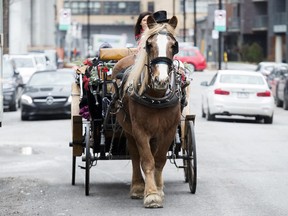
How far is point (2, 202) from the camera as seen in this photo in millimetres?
12789

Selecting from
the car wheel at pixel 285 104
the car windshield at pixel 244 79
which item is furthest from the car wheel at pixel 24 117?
the car wheel at pixel 285 104

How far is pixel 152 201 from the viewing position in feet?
38.8

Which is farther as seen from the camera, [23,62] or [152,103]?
[23,62]

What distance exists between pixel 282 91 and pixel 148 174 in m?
25.9

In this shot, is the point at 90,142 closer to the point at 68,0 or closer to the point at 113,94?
the point at 113,94

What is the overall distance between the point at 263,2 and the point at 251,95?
7177 centimetres

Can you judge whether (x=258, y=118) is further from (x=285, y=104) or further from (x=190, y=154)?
(x=190, y=154)

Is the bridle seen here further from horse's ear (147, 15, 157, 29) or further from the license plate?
the license plate

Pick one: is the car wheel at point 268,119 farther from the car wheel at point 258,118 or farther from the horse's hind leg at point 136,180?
the horse's hind leg at point 136,180

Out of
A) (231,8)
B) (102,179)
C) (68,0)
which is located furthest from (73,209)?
(68,0)

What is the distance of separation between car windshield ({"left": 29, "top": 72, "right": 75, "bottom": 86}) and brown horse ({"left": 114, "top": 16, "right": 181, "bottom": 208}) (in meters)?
18.4

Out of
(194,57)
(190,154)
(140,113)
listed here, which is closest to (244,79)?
(190,154)

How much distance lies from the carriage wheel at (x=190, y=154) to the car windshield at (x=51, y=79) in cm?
1732

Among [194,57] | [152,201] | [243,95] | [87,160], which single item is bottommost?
[152,201]
